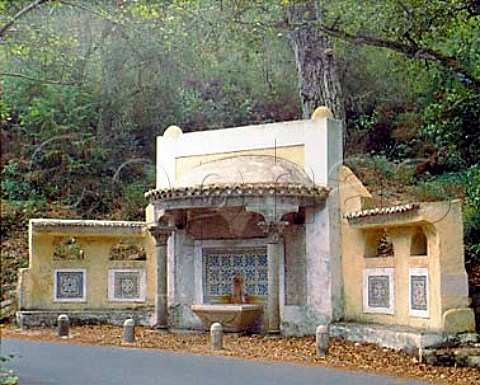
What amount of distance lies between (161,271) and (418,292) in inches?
211

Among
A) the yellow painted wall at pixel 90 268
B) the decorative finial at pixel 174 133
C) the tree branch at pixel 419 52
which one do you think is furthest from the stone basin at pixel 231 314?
the tree branch at pixel 419 52

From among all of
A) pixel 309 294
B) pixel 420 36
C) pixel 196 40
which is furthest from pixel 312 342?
pixel 196 40

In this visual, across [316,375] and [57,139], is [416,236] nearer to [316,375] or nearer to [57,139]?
[316,375]

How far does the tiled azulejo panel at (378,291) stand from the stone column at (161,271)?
4019mm

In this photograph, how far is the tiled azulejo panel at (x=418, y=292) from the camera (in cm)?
1280

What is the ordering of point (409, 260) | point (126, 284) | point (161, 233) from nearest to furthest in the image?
point (409, 260), point (161, 233), point (126, 284)

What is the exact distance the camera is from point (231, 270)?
1633 centimetres

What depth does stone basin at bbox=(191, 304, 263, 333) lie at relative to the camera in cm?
1512

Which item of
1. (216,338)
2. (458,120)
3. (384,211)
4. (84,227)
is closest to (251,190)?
(384,211)

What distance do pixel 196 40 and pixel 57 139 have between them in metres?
5.52

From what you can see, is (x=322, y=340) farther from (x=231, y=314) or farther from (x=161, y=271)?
(x=161, y=271)

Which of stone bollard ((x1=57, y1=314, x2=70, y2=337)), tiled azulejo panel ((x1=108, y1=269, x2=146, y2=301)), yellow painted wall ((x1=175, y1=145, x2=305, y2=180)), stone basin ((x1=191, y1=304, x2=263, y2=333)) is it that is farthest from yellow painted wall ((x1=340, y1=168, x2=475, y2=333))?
stone bollard ((x1=57, y1=314, x2=70, y2=337))

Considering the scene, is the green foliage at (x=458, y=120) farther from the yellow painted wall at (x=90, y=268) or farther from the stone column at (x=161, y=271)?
the yellow painted wall at (x=90, y=268)

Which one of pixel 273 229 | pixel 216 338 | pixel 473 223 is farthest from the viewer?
pixel 473 223
